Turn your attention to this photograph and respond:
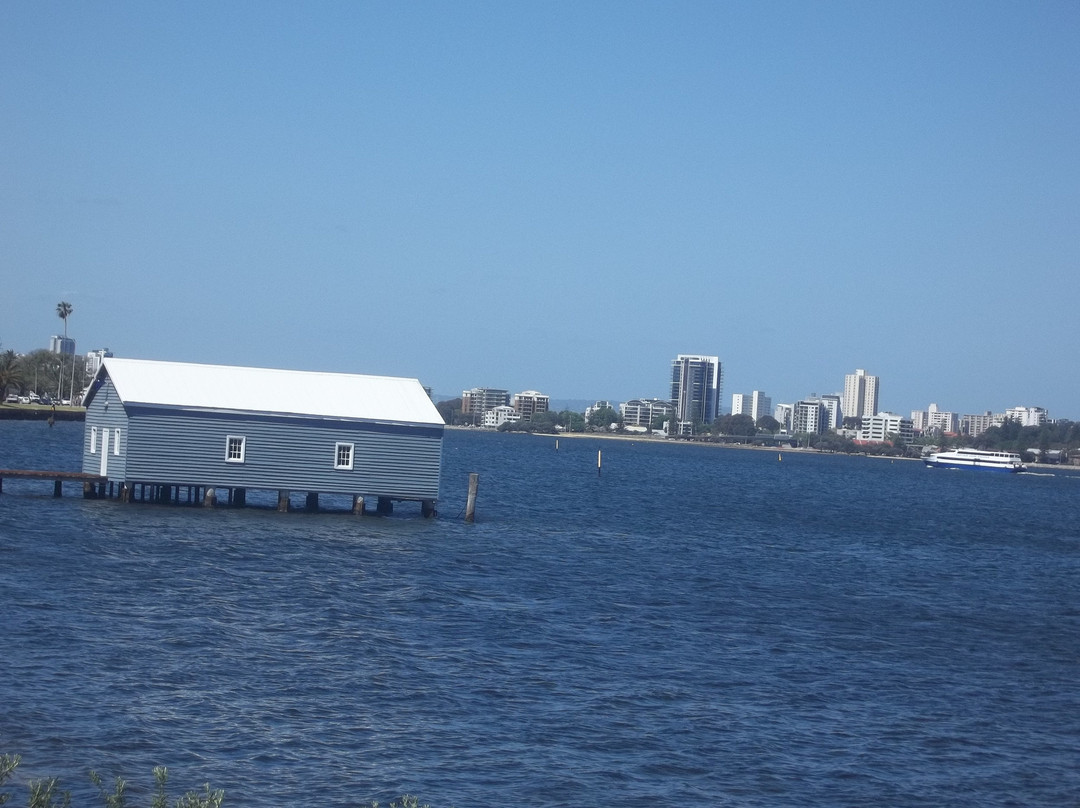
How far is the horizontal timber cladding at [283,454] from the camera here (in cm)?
4228

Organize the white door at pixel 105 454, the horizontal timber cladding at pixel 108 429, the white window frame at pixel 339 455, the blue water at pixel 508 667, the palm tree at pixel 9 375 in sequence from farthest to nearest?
the palm tree at pixel 9 375, the white door at pixel 105 454, the white window frame at pixel 339 455, the horizontal timber cladding at pixel 108 429, the blue water at pixel 508 667

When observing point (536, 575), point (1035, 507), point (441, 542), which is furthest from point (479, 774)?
point (1035, 507)

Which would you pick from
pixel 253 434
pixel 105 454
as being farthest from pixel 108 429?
pixel 253 434

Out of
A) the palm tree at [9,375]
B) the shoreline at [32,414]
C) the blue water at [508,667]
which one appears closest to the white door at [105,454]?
the blue water at [508,667]

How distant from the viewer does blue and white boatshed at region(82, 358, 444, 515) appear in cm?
4228

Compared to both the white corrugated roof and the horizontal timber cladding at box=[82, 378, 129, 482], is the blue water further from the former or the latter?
the white corrugated roof

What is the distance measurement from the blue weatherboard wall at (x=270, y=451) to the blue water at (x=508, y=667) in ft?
5.26

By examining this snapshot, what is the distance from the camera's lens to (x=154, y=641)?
22.7 meters

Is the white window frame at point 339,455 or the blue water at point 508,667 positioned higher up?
the white window frame at point 339,455

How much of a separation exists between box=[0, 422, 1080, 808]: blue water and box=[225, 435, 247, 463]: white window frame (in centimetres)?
222

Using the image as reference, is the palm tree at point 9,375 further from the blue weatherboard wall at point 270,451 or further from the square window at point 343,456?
the square window at point 343,456

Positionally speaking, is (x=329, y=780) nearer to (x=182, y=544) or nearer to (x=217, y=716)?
(x=217, y=716)

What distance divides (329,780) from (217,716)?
10.3ft

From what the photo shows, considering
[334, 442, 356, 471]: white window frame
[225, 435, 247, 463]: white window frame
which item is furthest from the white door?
[334, 442, 356, 471]: white window frame
